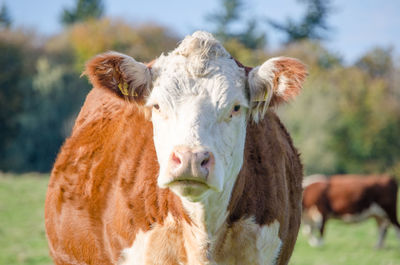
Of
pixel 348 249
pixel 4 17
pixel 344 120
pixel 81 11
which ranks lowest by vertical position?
pixel 348 249

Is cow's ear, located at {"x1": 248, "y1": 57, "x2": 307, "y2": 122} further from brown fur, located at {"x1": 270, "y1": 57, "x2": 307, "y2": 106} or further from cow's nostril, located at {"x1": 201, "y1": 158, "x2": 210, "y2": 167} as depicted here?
cow's nostril, located at {"x1": 201, "y1": 158, "x2": 210, "y2": 167}

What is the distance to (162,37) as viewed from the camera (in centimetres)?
4059

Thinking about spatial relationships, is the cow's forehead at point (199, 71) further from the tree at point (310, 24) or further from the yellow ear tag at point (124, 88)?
the tree at point (310, 24)

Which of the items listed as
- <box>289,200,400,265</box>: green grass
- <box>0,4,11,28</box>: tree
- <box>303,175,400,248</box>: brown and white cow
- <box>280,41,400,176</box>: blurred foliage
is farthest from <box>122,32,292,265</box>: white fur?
<box>0,4,11,28</box>: tree

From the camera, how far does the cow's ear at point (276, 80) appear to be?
3156 mm

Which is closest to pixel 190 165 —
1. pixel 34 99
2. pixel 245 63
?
pixel 245 63

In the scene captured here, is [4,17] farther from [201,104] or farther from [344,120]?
[201,104]

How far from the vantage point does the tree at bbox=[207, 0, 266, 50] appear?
148 feet

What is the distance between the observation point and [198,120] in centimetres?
268

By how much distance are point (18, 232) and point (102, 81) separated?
9.54m

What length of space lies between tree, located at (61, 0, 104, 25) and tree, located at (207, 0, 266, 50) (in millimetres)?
18272

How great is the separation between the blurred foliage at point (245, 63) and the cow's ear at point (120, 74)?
25320 millimetres

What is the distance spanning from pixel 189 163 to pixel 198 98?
19.1 inches

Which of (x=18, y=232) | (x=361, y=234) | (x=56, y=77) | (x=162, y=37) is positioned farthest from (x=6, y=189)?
(x=162, y=37)
